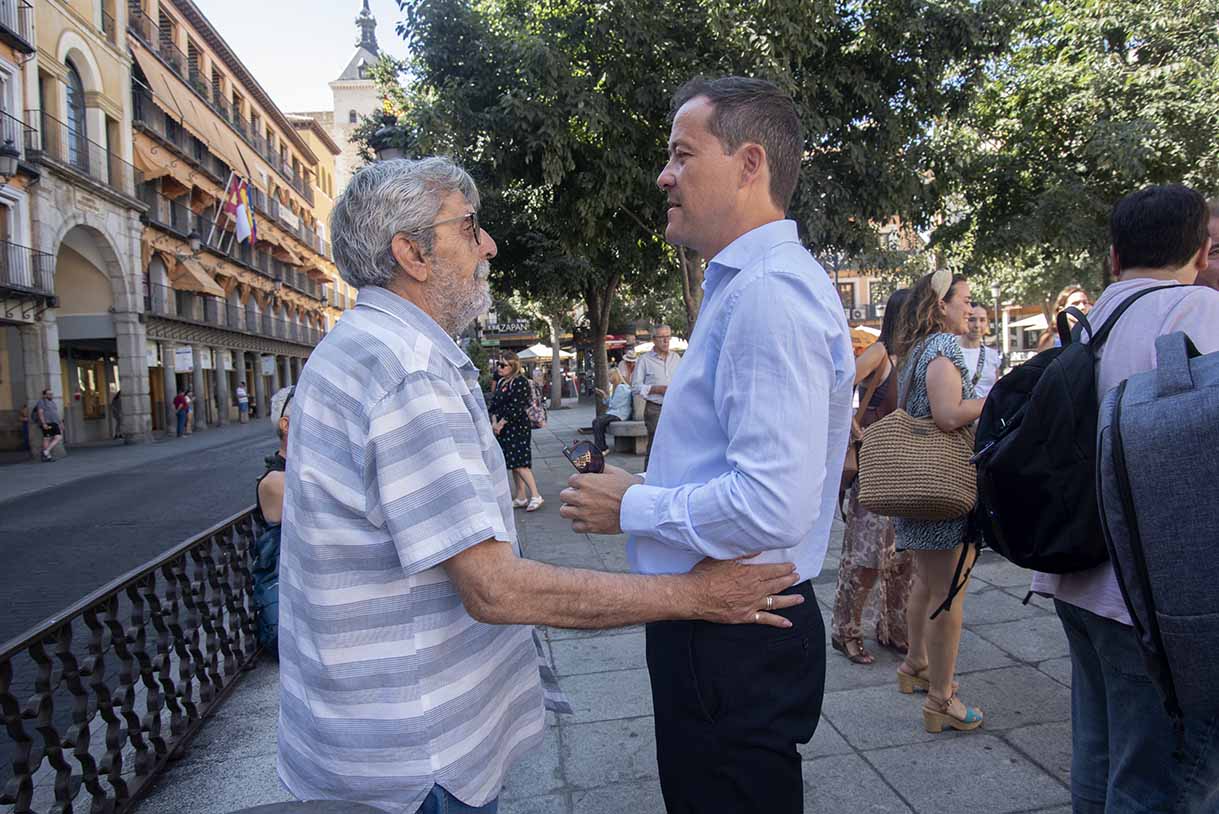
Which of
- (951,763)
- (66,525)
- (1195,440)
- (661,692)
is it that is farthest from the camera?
(66,525)

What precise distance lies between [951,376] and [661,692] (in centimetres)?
212

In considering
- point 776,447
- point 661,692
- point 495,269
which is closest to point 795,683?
point 661,692

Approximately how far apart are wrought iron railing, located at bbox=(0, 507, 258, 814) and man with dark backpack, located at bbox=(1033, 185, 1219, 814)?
2.90m

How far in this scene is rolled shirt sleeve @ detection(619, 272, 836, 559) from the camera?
1389mm

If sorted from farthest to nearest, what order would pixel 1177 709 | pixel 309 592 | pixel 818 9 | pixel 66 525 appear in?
pixel 66 525
pixel 818 9
pixel 309 592
pixel 1177 709

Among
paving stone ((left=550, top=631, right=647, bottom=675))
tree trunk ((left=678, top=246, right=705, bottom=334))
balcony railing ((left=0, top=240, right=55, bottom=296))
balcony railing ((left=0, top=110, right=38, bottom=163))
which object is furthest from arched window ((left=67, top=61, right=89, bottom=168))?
paving stone ((left=550, top=631, right=647, bottom=675))

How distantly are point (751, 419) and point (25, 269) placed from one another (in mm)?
24379

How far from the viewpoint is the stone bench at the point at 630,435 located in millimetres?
13242

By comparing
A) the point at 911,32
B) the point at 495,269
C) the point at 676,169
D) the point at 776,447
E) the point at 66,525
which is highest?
the point at 911,32

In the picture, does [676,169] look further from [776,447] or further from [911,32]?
[911,32]

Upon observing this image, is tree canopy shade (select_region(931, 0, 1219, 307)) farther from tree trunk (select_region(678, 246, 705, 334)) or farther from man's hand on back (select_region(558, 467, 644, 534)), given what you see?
man's hand on back (select_region(558, 467, 644, 534))

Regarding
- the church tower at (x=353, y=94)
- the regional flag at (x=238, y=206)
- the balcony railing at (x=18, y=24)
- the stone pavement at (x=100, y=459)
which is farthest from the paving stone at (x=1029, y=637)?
the church tower at (x=353, y=94)

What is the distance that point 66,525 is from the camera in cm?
1054

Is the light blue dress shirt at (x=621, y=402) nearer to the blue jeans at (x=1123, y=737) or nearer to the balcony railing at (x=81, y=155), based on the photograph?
the blue jeans at (x=1123, y=737)
